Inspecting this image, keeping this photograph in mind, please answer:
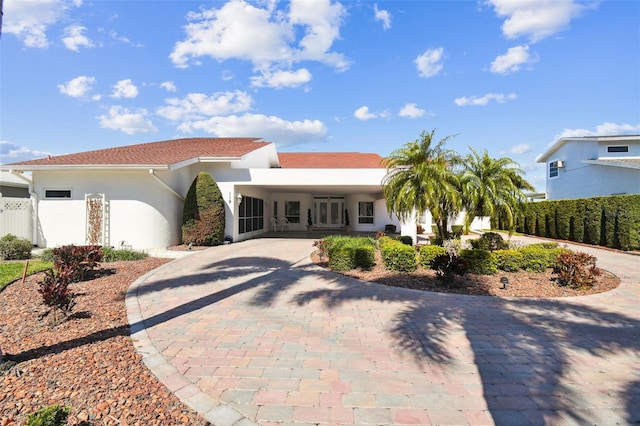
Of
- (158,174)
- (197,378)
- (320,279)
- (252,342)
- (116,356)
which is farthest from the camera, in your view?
(158,174)

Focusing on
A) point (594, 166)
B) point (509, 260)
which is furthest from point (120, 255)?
point (594, 166)

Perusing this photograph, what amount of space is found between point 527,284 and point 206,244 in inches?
466

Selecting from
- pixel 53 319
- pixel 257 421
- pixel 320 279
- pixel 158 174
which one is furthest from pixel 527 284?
pixel 158 174

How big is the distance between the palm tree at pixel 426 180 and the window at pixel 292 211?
14.6 m

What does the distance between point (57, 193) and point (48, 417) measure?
13993 mm

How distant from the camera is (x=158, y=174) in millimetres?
13195

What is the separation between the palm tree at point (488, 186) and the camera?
10812mm

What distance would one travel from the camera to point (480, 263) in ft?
28.1

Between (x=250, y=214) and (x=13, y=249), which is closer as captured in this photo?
(x=13, y=249)

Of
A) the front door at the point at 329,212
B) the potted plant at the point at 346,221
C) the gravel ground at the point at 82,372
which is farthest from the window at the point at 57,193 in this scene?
the potted plant at the point at 346,221

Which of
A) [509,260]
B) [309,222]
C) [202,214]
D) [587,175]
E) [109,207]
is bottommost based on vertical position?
[509,260]

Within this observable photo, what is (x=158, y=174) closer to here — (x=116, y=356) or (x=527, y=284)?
(x=116, y=356)

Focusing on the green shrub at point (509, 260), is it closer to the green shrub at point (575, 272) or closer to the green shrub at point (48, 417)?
the green shrub at point (575, 272)

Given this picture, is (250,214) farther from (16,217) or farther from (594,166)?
(594,166)
